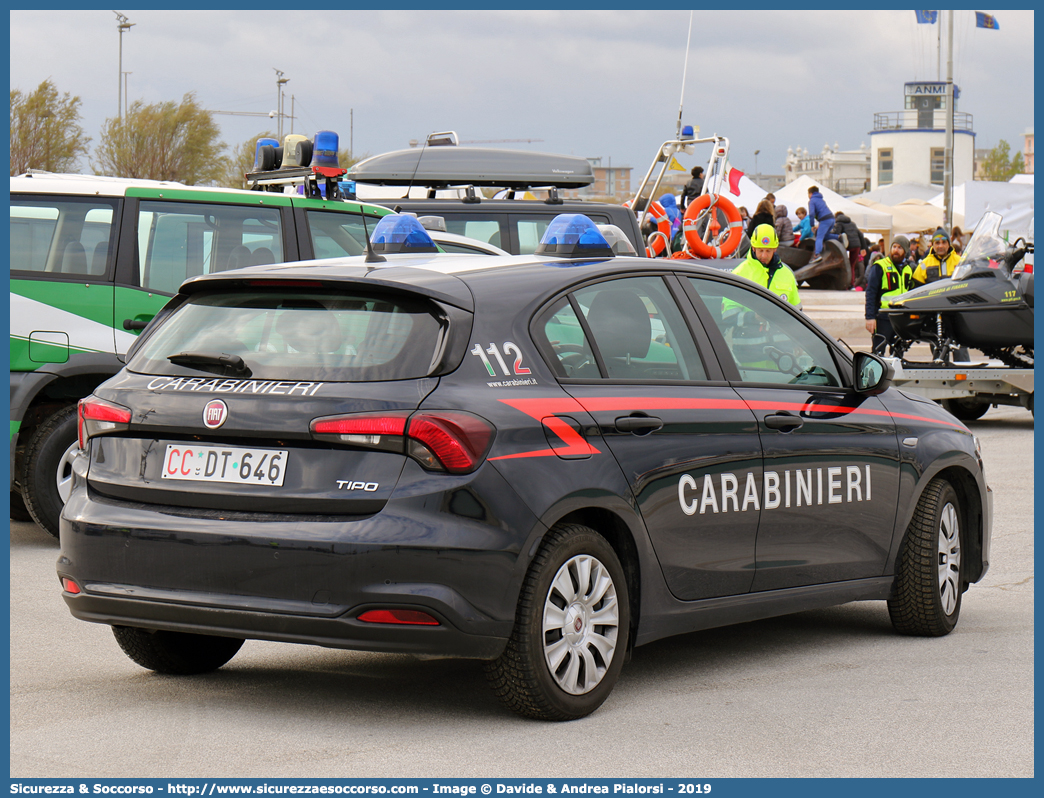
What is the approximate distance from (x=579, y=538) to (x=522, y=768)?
0.82 meters

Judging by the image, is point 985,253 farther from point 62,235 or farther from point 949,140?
point 949,140

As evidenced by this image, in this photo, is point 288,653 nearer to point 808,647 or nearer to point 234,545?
point 234,545

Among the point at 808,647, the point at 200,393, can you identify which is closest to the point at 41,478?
the point at 200,393

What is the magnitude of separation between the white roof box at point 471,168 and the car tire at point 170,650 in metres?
8.94

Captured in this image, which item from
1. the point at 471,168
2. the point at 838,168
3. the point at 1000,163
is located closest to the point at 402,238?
the point at 471,168

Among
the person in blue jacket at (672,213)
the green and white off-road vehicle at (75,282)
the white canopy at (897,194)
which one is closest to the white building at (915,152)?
the white canopy at (897,194)

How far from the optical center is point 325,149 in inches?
416

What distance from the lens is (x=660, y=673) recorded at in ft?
18.3

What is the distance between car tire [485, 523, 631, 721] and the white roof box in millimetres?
9463

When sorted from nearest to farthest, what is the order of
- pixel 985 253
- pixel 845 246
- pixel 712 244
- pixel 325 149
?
pixel 325 149
pixel 985 253
pixel 712 244
pixel 845 246

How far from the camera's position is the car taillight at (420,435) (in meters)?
4.39

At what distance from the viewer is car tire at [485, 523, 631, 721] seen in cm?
457

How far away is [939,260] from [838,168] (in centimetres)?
12717

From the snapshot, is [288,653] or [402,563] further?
[288,653]
